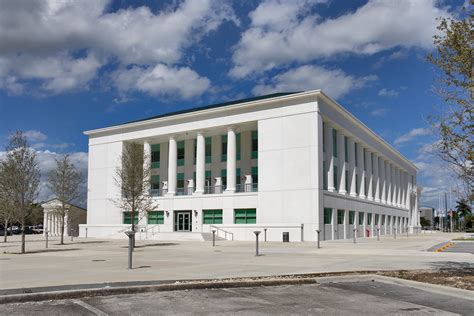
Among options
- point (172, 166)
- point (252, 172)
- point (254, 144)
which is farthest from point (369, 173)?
point (172, 166)

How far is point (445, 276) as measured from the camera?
13.4m

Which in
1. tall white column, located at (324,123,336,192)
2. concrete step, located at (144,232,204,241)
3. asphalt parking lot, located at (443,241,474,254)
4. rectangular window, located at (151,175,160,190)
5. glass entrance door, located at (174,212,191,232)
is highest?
tall white column, located at (324,123,336,192)

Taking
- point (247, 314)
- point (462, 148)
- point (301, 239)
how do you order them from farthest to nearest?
point (301, 239)
point (462, 148)
point (247, 314)

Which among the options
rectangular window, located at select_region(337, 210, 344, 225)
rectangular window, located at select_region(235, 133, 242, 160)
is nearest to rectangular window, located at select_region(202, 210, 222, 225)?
rectangular window, located at select_region(235, 133, 242, 160)

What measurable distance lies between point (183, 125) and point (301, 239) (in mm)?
20362

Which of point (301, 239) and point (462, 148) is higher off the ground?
point (462, 148)

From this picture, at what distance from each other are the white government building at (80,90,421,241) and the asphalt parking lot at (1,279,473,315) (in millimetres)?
33603

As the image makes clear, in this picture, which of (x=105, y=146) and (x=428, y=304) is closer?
(x=428, y=304)

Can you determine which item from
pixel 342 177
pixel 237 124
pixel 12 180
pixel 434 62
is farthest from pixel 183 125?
pixel 434 62

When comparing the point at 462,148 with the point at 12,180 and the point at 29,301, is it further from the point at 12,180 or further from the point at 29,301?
the point at 12,180

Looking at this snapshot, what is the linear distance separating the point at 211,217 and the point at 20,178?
2792 cm

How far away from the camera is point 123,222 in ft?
193

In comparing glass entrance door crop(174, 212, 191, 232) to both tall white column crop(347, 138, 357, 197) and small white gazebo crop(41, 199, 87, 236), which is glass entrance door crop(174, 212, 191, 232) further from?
tall white column crop(347, 138, 357, 197)

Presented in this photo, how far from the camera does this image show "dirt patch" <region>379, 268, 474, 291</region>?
11914mm
